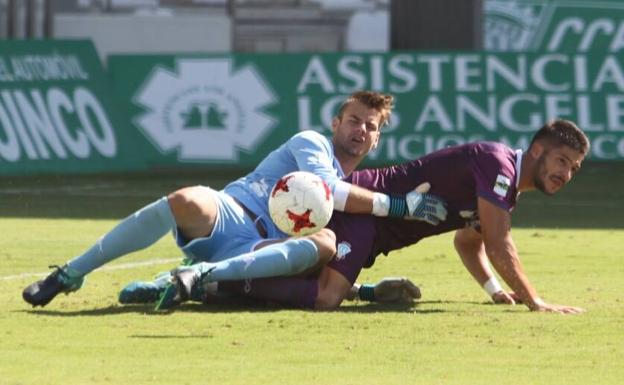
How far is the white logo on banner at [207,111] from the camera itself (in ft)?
78.1

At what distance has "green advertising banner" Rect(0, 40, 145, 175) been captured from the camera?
22609 millimetres

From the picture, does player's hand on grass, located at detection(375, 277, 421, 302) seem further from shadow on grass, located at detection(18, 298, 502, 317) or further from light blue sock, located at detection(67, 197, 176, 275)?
light blue sock, located at detection(67, 197, 176, 275)

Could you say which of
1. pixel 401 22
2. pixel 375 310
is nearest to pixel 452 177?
pixel 375 310

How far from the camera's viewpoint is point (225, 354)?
8.57 m

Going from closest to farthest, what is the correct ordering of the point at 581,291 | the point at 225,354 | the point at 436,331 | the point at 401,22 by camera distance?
the point at 225,354 < the point at 436,331 < the point at 581,291 < the point at 401,22

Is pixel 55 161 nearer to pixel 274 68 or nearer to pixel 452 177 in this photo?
pixel 274 68

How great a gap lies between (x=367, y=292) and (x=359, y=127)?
3.73ft

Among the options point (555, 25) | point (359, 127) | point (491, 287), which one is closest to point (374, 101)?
point (359, 127)

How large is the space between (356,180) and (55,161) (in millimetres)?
12679

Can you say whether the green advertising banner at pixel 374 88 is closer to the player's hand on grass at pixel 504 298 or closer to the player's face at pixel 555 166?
the player's hand on grass at pixel 504 298

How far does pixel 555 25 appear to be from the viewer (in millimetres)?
36312

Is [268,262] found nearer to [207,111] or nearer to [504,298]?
[504,298]

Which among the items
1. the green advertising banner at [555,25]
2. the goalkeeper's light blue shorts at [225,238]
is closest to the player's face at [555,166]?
the goalkeeper's light blue shorts at [225,238]

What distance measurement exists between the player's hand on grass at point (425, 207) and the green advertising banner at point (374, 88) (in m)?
13.0
